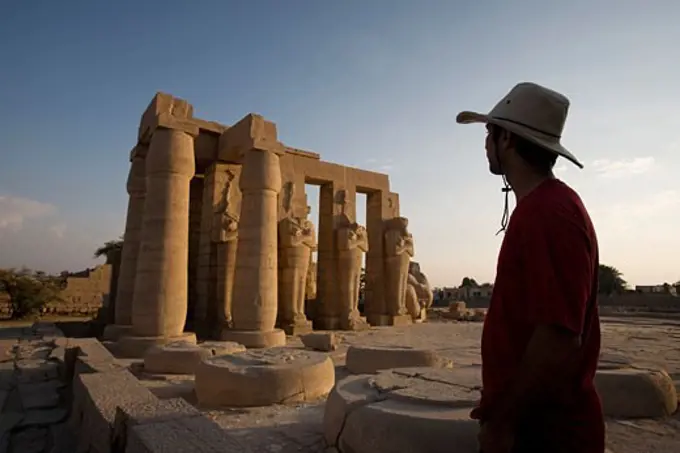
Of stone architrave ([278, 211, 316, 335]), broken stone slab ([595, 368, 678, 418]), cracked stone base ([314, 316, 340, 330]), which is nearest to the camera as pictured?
broken stone slab ([595, 368, 678, 418])

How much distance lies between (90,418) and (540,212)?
12.8 feet

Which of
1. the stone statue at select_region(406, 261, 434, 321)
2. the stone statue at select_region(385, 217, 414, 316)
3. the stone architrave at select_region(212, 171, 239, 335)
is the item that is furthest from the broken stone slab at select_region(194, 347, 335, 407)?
the stone statue at select_region(406, 261, 434, 321)

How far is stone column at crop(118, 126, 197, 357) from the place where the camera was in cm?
833

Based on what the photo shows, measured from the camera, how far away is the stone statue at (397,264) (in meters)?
15.5

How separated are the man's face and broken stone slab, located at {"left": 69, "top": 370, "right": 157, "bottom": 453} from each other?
3.05 m

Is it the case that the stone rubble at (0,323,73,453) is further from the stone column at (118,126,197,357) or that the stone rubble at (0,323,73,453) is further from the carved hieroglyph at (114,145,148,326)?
the carved hieroglyph at (114,145,148,326)

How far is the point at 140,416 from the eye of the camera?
3061mm

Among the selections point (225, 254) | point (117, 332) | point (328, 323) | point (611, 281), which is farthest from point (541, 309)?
point (611, 281)

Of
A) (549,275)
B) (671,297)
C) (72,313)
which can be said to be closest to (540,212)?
(549,275)

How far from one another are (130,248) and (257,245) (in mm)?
3106

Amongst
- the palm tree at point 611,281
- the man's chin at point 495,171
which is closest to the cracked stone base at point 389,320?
the man's chin at point 495,171

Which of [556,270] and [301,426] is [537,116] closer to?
[556,270]

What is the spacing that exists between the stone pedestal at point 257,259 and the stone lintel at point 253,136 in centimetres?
13

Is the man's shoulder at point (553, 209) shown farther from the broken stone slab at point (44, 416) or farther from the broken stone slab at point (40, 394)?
the broken stone slab at point (40, 394)
